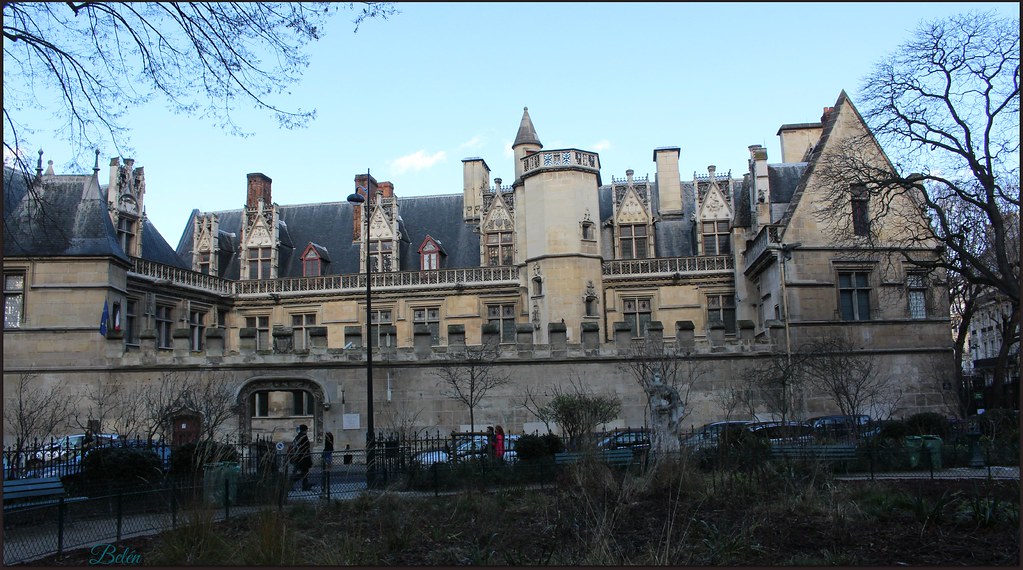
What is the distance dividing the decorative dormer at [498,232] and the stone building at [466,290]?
10 cm

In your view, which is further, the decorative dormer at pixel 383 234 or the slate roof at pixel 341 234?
the slate roof at pixel 341 234

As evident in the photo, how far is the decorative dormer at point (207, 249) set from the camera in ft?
118

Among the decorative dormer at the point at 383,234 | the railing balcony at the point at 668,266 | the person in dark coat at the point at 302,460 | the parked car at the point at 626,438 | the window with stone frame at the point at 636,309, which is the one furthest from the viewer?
the decorative dormer at the point at 383,234

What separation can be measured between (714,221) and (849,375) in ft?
40.9

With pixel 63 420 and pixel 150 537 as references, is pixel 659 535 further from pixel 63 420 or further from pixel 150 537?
pixel 63 420

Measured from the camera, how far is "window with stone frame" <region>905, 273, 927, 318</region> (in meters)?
25.5

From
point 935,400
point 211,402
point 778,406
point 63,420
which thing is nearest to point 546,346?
point 778,406

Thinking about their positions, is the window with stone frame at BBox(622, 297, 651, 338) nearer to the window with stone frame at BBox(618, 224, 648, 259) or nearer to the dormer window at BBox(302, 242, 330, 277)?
the window with stone frame at BBox(618, 224, 648, 259)

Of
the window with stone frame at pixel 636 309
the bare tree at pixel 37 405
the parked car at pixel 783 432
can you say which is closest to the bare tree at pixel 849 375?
the parked car at pixel 783 432

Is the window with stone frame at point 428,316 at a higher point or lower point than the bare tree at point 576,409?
higher

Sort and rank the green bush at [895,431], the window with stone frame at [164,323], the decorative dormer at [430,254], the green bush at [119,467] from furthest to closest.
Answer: the decorative dormer at [430,254] → the window with stone frame at [164,323] → the green bush at [895,431] → the green bush at [119,467]

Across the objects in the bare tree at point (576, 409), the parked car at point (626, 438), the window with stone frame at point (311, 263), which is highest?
the window with stone frame at point (311, 263)

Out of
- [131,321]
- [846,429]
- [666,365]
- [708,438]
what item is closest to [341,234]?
[131,321]

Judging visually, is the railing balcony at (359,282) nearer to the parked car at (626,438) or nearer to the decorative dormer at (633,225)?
the decorative dormer at (633,225)
